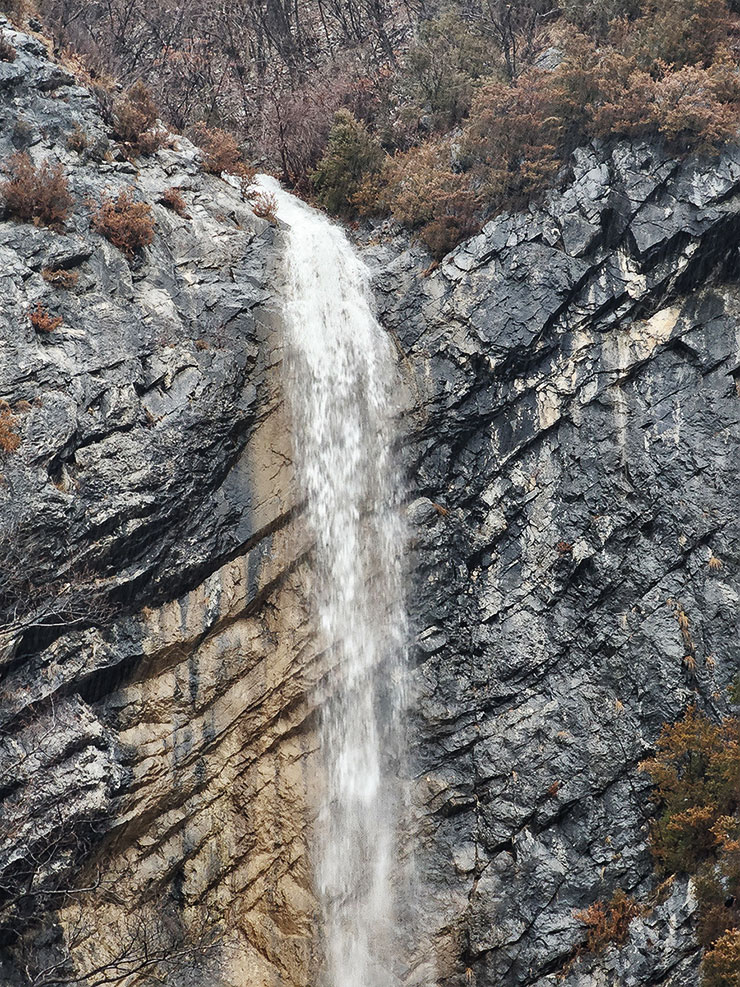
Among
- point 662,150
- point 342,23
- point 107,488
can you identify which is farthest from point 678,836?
point 342,23

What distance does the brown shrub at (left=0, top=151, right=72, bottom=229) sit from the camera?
1284 cm

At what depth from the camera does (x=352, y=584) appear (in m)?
13.1

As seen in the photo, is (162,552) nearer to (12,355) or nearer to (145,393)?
(145,393)

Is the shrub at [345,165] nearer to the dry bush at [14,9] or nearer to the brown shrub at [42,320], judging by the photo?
the dry bush at [14,9]

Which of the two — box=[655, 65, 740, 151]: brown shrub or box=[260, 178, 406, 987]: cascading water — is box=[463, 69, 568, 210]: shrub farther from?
box=[260, 178, 406, 987]: cascading water

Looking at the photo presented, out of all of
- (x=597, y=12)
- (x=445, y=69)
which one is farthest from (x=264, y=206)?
(x=597, y=12)

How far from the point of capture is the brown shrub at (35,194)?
12.8m

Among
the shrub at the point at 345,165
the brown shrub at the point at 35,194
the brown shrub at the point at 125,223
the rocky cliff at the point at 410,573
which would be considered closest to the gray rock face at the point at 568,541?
the rocky cliff at the point at 410,573

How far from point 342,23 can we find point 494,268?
13.4 m

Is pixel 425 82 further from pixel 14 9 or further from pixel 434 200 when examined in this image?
pixel 14 9

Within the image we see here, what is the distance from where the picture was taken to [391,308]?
594 inches

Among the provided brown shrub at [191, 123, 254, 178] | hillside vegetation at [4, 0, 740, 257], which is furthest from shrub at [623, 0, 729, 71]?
brown shrub at [191, 123, 254, 178]

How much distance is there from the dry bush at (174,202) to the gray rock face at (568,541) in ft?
14.3

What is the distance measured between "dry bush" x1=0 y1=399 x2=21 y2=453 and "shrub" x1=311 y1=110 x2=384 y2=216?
963 centimetres
